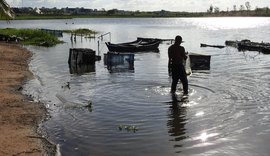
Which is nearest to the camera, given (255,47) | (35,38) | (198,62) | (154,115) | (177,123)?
(177,123)

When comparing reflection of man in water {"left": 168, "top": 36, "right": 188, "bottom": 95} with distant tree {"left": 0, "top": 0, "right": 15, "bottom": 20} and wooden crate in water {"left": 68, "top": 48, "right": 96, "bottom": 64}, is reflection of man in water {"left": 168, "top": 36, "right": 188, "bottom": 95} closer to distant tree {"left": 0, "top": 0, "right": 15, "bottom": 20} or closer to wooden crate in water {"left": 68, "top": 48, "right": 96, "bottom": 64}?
distant tree {"left": 0, "top": 0, "right": 15, "bottom": 20}

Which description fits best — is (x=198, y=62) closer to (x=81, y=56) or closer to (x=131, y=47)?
(x=81, y=56)

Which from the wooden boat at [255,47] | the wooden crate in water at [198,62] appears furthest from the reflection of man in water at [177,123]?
the wooden boat at [255,47]

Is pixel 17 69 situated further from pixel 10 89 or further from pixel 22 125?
pixel 22 125

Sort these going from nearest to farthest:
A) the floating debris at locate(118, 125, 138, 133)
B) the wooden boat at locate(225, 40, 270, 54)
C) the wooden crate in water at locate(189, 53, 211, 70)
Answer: the floating debris at locate(118, 125, 138, 133) < the wooden crate in water at locate(189, 53, 211, 70) < the wooden boat at locate(225, 40, 270, 54)

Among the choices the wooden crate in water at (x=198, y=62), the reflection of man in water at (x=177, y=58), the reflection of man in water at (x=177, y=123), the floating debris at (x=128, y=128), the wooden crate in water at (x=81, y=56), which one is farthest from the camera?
the wooden crate in water at (x=81, y=56)

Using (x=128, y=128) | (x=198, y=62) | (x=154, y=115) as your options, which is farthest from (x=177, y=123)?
(x=198, y=62)

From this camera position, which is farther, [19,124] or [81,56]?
[81,56]

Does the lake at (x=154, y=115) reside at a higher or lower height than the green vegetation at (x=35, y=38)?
lower

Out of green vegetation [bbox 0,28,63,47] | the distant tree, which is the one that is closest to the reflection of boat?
green vegetation [bbox 0,28,63,47]

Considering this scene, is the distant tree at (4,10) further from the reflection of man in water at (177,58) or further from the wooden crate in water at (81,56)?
the reflection of man in water at (177,58)

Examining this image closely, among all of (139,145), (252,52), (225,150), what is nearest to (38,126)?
(139,145)

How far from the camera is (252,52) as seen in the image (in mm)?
42594

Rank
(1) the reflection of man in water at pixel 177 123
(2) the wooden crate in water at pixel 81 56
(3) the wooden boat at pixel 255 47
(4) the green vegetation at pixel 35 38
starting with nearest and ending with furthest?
(1) the reflection of man in water at pixel 177 123 < (2) the wooden crate in water at pixel 81 56 < (3) the wooden boat at pixel 255 47 < (4) the green vegetation at pixel 35 38
